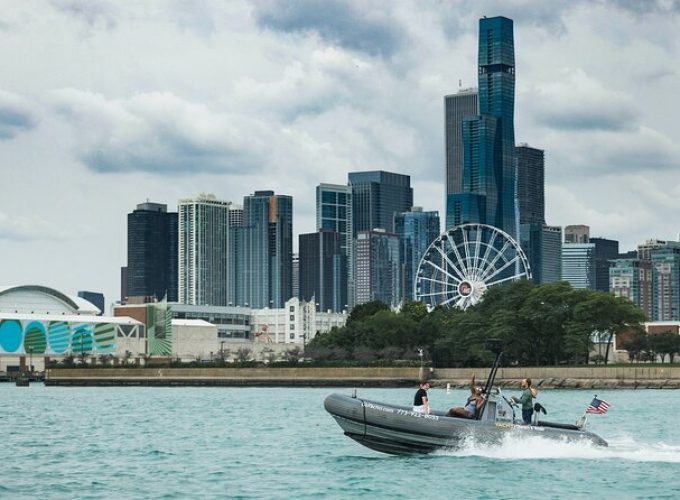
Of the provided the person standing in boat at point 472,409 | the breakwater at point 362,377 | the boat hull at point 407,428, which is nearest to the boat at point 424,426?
the boat hull at point 407,428

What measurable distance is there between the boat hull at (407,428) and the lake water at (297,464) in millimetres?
444

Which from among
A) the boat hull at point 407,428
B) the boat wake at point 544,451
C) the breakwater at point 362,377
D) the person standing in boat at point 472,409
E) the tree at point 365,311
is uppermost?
the tree at point 365,311

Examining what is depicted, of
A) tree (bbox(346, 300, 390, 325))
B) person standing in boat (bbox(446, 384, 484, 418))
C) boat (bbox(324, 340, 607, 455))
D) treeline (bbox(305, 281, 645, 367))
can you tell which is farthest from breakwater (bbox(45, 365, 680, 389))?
person standing in boat (bbox(446, 384, 484, 418))

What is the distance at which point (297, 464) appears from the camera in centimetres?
4772

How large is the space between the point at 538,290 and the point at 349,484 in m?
105

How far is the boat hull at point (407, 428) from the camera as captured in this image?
145 feet

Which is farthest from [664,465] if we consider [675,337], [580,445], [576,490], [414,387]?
[675,337]

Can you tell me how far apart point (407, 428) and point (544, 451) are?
4909 mm

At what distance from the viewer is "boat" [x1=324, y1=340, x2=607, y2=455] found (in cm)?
4416

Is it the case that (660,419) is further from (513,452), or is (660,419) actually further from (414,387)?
(414,387)

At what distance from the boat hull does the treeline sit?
91.3 meters

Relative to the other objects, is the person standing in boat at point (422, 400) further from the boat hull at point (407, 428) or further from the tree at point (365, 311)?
the tree at point (365, 311)

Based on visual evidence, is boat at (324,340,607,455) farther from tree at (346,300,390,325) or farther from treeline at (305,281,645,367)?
tree at (346,300,390,325)

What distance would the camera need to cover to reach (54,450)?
54.2 metres
